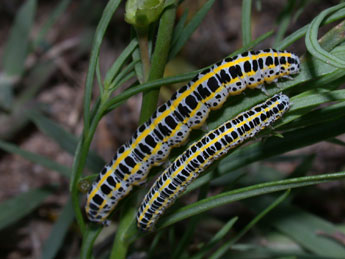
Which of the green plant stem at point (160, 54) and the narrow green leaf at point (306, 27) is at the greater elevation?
the green plant stem at point (160, 54)

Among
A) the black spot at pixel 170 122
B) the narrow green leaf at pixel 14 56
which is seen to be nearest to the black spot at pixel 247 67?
the black spot at pixel 170 122

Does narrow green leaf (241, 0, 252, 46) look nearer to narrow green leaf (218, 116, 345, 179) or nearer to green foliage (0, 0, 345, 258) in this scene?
green foliage (0, 0, 345, 258)

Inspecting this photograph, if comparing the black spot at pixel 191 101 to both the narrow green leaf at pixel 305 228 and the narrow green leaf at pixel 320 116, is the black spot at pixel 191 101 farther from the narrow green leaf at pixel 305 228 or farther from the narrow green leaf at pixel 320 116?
the narrow green leaf at pixel 305 228

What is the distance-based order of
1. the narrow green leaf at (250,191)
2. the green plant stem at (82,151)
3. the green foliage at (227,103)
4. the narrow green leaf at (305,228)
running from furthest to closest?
the narrow green leaf at (305,228), the green plant stem at (82,151), the green foliage at (227,103), the narrow green leaf at (250,191)

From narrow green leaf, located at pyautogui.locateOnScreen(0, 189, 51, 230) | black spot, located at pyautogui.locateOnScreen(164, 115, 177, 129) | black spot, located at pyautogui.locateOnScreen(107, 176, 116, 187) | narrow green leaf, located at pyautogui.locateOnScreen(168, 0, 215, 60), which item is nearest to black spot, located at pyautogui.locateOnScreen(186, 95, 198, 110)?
black spot, located at pyautogui.locateOnScreen(164, 115, 177, 129)

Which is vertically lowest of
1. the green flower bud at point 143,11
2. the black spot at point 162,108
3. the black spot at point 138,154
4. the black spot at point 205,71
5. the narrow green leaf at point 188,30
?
the black spot at point 138,154

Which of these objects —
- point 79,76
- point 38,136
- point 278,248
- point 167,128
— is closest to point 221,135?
point 167,128
